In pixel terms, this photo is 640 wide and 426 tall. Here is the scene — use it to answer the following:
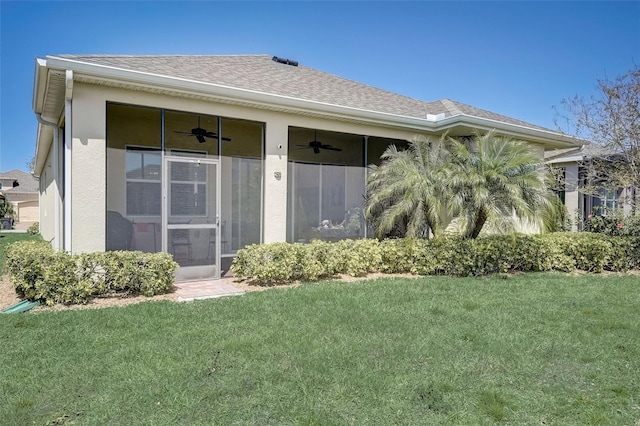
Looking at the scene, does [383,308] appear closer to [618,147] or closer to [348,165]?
[348,165]

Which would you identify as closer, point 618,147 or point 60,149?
point 60,149

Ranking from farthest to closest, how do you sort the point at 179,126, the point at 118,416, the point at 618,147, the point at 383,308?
1. the point at 618,147
2. the point at 179,126
3. the point at 383,308
4. the point at 118,416

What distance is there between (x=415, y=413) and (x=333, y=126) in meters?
7.42

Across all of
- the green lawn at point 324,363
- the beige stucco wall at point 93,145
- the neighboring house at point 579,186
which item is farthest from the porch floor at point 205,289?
the neighboring house at point 579,186

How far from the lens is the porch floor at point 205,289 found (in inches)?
266

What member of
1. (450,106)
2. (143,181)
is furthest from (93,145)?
(450,106)

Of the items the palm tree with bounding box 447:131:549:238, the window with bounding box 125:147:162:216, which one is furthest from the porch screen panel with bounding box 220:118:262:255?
the palm tree with bounding box 447:131:549:238

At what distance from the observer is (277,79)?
1049 cm

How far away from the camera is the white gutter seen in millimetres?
6500

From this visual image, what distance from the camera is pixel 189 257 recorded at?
308 inches

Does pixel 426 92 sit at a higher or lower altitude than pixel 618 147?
higher

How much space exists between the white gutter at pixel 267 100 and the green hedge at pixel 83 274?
297cm

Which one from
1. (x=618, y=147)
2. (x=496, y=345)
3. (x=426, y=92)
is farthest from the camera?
(x=426, y=92)

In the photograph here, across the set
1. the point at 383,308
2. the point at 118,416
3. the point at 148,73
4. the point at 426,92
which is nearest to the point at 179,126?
the point at 148,73
